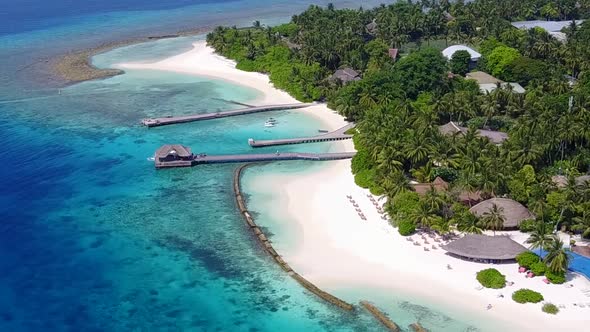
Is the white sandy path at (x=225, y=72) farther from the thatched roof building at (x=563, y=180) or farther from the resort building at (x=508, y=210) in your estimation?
the resort building at (x=508, y=210)

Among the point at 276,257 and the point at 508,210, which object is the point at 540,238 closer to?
the point at 508,210

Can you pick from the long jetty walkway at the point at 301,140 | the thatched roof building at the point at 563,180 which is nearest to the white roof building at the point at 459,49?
the long jetty walkway at the point at 301,140

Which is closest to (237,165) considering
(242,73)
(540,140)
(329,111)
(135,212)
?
(135,212)

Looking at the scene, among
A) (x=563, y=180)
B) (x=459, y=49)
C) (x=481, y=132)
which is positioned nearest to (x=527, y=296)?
(x=563, y=180)

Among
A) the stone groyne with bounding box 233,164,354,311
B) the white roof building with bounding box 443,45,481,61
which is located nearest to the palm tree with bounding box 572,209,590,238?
the stone groyne with bounding box 233,164,354,311

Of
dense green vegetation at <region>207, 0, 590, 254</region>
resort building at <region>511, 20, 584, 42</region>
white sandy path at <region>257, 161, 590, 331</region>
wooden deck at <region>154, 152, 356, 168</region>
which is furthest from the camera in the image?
resort building at <region>511, 20, 584, 42</region>

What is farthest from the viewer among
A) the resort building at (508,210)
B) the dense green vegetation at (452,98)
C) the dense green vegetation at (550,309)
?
the dense green vegetation at (452,98)

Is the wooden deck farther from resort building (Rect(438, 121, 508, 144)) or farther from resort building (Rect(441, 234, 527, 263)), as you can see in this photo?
resort building (Rect(441, 234, 527, 263))
